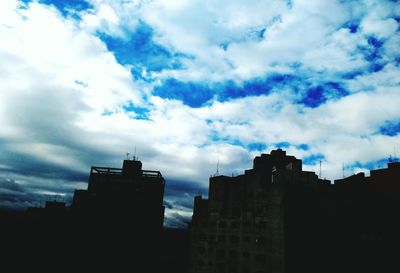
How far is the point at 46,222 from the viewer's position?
95562mm

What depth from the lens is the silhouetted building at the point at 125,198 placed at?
259 feet

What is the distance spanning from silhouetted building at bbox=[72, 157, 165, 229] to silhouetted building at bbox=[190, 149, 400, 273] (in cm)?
1083

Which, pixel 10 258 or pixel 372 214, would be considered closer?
pixel 372 214

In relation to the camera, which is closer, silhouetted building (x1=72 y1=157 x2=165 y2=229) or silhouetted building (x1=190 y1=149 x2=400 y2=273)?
silhouetted building (x1=190 y1=149 x2=400 y2=273)

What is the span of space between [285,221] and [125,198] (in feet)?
128

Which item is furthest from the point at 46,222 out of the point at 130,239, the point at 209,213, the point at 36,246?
the point at 209,213

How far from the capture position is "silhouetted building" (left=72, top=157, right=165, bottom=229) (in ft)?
259

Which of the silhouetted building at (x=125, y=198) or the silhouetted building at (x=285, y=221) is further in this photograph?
the silhouetted building at (x=125, y=198)

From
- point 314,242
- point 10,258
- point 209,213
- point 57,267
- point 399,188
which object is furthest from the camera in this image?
point 10,258

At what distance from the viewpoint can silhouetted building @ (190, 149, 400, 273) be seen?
54.0 m

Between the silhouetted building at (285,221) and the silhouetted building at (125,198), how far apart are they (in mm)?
10831

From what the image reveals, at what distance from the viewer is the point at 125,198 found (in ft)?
261

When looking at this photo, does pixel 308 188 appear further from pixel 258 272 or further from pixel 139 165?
pixel 139 165

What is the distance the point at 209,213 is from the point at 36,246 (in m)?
53.1
